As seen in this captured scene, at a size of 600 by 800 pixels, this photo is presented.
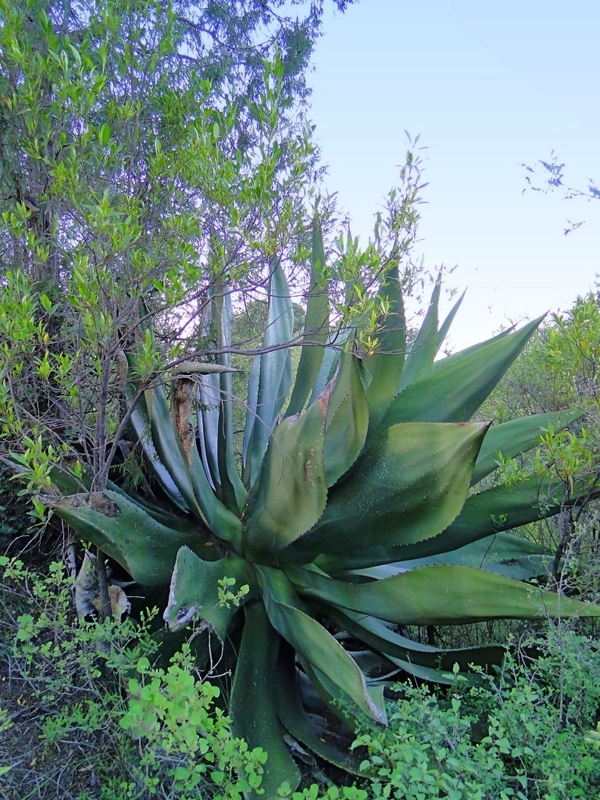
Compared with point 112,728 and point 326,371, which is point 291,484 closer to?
point 112,728

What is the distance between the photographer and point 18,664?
1.74 m

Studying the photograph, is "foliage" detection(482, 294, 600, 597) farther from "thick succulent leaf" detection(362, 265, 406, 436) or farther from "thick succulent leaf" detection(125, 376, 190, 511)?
"thick succulent leaf" detection(125, 376, 190, 511)

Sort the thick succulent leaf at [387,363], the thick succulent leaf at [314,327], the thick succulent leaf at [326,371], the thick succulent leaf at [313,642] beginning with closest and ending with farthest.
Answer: the thick succulent leaf at [313,642] < the thick succulent leaf at [314,327] < the thick succulent leaf at [387,363] < the thick succulent leaf at [326,371]

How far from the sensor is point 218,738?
1.26 meters

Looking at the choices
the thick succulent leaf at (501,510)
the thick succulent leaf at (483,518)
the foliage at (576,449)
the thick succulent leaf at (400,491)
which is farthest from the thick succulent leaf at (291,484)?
the foliage at (576,449)

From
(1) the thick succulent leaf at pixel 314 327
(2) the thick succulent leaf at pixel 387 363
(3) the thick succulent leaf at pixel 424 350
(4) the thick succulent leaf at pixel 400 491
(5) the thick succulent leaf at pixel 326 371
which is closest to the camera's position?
(4) the thick succulent leaf at pixel 400 491

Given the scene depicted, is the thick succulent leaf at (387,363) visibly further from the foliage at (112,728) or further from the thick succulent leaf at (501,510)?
the foliage at (112,728)

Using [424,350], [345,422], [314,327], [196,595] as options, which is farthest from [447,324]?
[196,595]

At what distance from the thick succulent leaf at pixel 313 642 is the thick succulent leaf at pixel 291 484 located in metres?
0.13

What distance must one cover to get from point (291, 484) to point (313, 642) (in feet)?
1.47

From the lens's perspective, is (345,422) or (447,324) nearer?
(345,422)

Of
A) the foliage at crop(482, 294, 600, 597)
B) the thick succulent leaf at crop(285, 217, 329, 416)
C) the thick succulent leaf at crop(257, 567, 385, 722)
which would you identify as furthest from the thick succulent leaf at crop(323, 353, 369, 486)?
the foliage at crop(482, 294, 600, 597)

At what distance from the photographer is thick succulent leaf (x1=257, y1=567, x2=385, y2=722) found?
1.44m

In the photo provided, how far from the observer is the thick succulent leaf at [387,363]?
1854 mm
